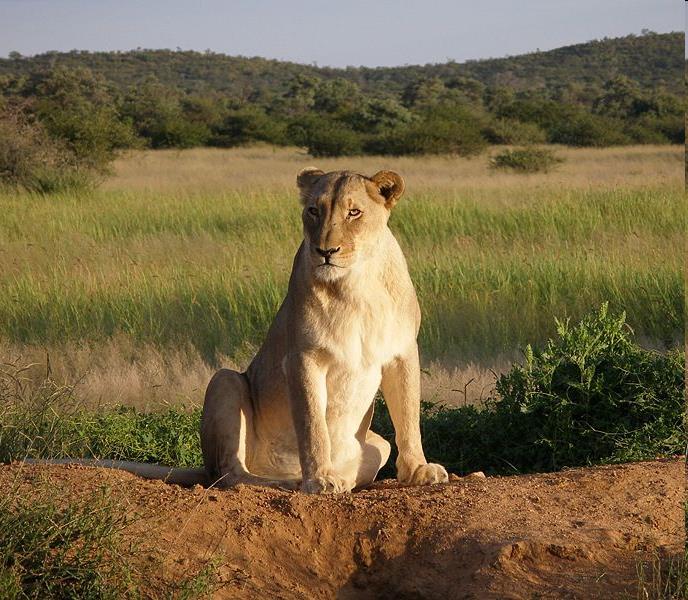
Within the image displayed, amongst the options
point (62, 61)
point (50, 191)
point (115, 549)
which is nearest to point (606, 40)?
point (62, 61)

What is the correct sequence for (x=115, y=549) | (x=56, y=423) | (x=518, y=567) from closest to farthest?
1. (x=115, y=549)
2. (x=518, y=567)
3. (x=56, y=423)

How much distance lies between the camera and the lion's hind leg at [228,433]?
4848 millimetres

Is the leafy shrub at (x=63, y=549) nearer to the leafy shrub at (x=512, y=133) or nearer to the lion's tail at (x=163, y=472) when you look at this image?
the lion's tail at (x=163, y=472)

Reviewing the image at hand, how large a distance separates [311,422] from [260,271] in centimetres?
697

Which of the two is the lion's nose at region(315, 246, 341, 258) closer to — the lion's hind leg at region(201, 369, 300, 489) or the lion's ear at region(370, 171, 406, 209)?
the lion's ear at region(370, 171, 406, 209)

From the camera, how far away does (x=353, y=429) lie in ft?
15.7

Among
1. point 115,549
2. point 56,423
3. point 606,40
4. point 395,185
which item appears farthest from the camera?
point 606,40

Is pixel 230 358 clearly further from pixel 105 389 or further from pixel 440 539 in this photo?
pixel 440 539

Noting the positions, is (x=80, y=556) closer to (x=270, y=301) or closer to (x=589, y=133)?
(x=270, y=301)

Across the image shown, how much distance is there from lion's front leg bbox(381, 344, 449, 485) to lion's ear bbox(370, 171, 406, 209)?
2.09ft

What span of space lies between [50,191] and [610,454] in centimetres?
1445

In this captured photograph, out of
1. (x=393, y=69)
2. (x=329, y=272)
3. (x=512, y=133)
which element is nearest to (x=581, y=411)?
(x=329, y=272)

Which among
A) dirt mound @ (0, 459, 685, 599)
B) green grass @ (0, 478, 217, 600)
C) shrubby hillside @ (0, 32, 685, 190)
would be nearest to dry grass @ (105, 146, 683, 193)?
shrubby hillside @ (0, 32, 685, 190)

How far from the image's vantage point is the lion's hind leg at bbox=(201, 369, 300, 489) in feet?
15.9
